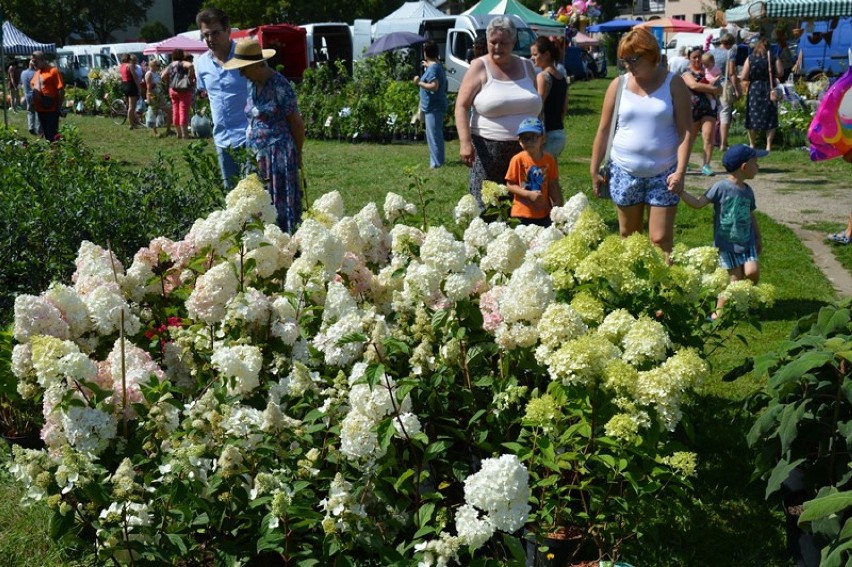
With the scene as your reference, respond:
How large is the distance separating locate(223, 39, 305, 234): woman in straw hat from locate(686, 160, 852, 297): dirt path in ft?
12.8

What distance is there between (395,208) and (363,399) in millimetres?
1570

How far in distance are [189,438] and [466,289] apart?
0.87 metres

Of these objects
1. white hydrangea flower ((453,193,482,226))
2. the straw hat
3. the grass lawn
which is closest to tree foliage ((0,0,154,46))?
the grass lawn

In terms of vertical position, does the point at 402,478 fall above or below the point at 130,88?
below

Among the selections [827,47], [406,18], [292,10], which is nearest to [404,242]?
[827,47]

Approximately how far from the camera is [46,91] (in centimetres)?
1472

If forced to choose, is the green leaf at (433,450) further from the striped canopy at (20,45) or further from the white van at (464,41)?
the striped canopy at (20,45)

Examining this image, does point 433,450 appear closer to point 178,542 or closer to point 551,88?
point 178,542

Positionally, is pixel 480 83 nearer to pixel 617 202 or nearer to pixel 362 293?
pixel 617 202

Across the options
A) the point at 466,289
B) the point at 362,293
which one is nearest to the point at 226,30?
the point at 362,293

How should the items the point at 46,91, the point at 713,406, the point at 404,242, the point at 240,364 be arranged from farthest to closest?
the point at 46,91 → the point at 713,406 → the point at 404,242 → the point at 240,364

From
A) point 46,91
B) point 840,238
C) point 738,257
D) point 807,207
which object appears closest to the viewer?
point 738,257

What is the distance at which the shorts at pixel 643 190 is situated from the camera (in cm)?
530

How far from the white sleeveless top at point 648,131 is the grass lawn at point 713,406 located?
1115 millimetres
